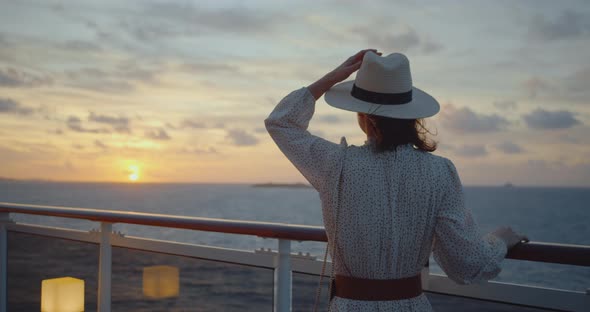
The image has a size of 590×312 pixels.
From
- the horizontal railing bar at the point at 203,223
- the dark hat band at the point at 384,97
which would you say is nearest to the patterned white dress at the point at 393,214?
the dark hat band at the point at 384,97

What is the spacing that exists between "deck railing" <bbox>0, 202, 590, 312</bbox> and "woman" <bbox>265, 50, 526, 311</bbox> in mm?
151

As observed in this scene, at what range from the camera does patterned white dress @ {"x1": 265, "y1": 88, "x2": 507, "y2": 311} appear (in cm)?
157

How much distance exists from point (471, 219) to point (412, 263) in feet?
0.59

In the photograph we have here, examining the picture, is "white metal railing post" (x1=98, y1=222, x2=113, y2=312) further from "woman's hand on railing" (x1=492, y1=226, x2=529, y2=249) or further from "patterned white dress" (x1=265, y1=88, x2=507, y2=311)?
"woman's hand on railing" (x1=492, y1=226, x2=529, y2=249)

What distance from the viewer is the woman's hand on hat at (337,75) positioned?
172 centimetres

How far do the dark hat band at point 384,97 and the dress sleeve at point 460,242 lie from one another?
0.63 ft

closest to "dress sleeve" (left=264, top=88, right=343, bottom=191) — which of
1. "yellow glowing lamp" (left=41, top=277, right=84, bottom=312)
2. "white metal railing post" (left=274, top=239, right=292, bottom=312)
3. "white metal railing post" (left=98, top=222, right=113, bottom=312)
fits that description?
"white metal railing post" (left=274, top=239, right=292, bottom=312)

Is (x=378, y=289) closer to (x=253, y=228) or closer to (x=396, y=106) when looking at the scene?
(x=396, y=106)

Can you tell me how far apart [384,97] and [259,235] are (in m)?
0.97

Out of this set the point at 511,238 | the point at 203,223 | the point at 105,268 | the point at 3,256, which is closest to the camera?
the point at 511,238

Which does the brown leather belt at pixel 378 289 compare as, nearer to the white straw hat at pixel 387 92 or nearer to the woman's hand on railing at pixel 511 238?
the woman's hand on railing at pixel 511 238

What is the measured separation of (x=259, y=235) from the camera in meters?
2.41

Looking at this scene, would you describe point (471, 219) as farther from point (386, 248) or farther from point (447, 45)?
point (447, 45)

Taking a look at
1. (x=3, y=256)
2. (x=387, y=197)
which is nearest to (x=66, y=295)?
(x=3, y=256)
